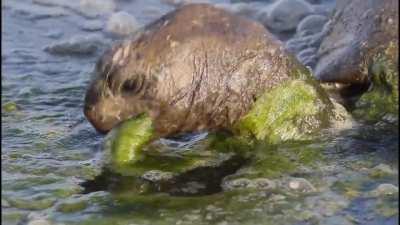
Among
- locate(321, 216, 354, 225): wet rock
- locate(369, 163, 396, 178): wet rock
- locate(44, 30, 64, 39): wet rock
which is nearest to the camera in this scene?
locate(321, 216, 354, 225): wet rock

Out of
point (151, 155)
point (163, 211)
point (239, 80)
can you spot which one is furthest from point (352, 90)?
point (163, 211)

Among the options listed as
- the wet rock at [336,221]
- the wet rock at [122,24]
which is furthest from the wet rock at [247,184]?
the wet rock at [122,24]

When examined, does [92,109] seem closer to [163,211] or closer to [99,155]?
[99,155]

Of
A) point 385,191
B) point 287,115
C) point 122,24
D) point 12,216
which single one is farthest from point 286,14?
point 12,216

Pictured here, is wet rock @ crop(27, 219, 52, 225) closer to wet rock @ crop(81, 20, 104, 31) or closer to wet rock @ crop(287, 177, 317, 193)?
wet rock @ crop(287, 177, 317, 193)

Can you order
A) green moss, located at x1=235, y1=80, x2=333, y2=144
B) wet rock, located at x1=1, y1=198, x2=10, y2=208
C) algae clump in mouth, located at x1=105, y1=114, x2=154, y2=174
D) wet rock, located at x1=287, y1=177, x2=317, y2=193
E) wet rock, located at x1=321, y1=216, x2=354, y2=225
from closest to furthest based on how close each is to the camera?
wet rock, located at x1=321, y1=216, x2=354, y2=225 < wet rock, located at x1=1, y1=198, x2=10, y2=208 < wet rock, located at x1=287, y1=177, x2=317, y2=193 < algae clump in mouth, located at x1=105, y1=114, x2=154, y2=174 < green moss, located at x1=235, y1=80, x2=333, y2=144

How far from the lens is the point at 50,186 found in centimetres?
402

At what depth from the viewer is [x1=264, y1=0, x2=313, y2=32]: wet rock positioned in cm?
731

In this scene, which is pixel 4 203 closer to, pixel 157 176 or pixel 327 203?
pixel 157 176

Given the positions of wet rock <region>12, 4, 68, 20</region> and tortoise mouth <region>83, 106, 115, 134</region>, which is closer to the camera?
tortoise mouth <region>83, 106, 115, 134</region>

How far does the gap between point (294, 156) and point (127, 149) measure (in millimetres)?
851

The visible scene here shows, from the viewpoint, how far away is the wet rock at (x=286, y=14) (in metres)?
7.31

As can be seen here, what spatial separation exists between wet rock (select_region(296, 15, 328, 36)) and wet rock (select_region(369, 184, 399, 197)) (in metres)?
3.18

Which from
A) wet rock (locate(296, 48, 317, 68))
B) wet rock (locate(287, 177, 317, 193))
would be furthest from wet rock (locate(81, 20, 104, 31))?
wet rock (locate(287, 177, 317, 193))
